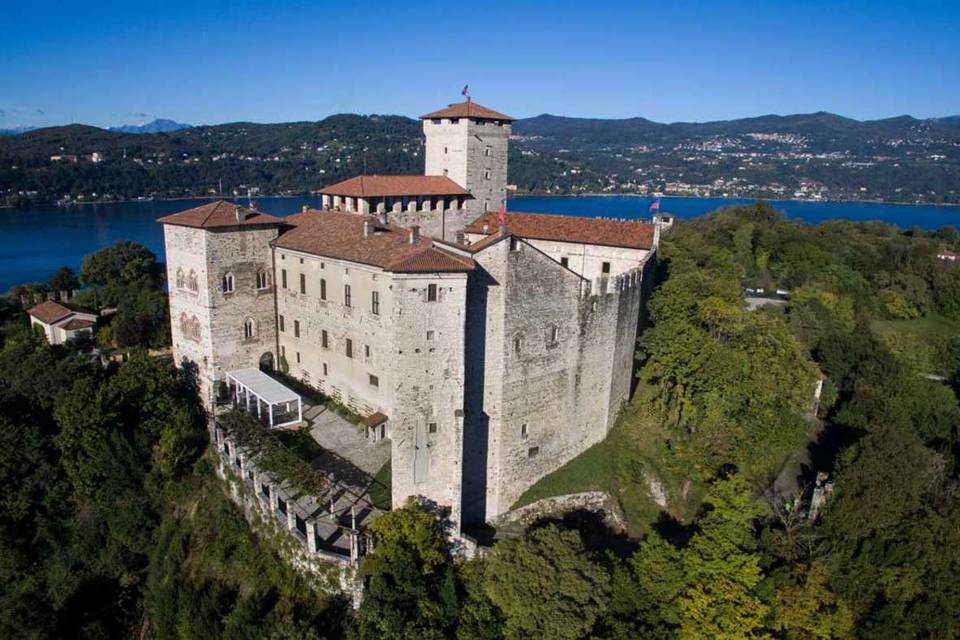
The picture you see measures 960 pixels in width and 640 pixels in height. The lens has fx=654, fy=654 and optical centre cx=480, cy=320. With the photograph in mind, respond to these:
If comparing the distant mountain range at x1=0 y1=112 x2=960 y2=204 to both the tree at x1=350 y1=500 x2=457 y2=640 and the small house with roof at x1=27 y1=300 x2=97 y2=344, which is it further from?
the tree at x1=350 y1=500 x2=457 y2=640

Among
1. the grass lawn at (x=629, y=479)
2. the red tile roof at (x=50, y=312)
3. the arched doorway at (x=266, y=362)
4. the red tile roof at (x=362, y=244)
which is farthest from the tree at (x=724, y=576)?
the red tile roof at (x=50, y=312)

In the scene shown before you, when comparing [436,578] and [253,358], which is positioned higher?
[253,358]

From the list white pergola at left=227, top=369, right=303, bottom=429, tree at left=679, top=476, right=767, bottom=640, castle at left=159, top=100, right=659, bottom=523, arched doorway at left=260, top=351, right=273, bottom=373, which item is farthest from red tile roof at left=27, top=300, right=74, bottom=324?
tree at left=679, top=476, right=767, bottom=640

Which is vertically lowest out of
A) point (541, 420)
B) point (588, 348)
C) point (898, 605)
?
point (898, 605)

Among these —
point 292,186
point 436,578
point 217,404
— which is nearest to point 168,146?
point 292,186

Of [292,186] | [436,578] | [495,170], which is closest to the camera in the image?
[436,578]

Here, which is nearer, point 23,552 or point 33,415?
point 23,552

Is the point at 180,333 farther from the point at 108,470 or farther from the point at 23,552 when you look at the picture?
Answer: the point at 23,552
